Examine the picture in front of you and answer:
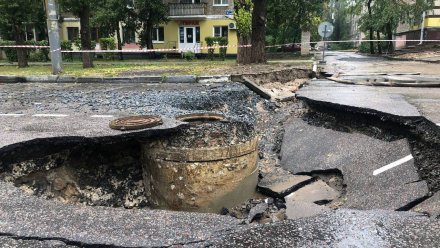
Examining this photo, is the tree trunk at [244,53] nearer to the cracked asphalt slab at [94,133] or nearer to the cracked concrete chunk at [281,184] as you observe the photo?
the cracked asphalt slab at [94,133]

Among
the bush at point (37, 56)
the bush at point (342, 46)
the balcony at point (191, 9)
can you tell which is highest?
the balcony at point (191, 9)

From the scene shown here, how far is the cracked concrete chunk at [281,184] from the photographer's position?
554cm

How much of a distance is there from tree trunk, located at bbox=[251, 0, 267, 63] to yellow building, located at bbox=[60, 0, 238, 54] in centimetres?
1714

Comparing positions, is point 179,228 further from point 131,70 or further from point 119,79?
point 131,70

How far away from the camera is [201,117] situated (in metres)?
6.21

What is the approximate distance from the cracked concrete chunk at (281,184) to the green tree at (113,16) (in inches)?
989

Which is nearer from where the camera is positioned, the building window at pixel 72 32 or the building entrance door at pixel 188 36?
the building entrance door at pixel 188 36

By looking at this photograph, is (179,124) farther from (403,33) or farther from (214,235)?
(403,33)

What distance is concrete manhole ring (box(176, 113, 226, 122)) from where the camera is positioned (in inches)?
241

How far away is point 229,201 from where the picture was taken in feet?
18.3

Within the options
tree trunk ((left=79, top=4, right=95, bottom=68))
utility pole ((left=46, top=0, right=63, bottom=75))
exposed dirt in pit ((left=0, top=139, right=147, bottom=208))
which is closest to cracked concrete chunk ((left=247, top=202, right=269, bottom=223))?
exposed dirt in pit ((left=0, top=139, right=147, bottom=208))

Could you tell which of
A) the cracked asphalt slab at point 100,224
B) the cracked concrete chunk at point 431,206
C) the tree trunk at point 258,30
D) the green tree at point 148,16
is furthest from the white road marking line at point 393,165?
the green tree at point 148,16

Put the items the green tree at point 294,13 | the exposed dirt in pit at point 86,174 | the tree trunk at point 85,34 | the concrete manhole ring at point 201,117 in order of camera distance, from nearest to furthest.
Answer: the exposed dirt in pit at point 86,174 → the concrete manhole ring at point 201,117 → the tree trunk at point 85,34 → the green tree at point 294,13

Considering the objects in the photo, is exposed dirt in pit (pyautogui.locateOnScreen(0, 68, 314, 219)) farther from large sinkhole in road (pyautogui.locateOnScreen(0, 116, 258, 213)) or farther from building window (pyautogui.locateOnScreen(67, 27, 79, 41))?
building window (pyautogui.locateOnScreen(67, 27, 79, 41))
